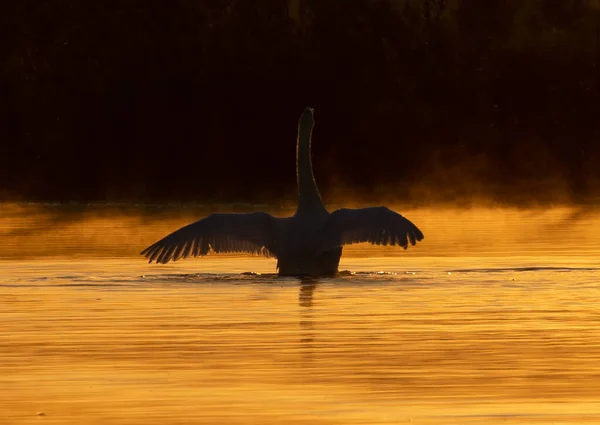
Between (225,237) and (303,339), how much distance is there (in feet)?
19.1

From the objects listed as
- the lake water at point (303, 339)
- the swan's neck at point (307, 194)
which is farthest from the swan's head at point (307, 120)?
the lake water at point (303, 339)

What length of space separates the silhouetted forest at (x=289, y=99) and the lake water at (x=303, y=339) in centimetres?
1756

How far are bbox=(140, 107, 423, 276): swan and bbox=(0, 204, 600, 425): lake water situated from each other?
27cm

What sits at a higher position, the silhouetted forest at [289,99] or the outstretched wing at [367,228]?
the silhouetted forest at [289,99]

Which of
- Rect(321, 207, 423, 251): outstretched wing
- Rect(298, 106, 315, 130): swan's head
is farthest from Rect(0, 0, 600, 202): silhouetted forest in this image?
Rect(321, 207, 423, 251): outstretched wing

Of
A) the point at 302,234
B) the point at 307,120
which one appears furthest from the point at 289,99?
the point at 302,234

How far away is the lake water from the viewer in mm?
11273

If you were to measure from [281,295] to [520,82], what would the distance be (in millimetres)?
34323

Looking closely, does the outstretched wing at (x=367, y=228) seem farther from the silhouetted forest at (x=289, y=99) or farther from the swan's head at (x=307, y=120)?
the silhouetted forest at (x=289, y=99)

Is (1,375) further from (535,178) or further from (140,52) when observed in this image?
(140,52)

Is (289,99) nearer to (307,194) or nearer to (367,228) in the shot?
(307,194)

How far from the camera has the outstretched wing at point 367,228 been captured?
19.2 meters

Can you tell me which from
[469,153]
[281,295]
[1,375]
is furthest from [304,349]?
[469,153]

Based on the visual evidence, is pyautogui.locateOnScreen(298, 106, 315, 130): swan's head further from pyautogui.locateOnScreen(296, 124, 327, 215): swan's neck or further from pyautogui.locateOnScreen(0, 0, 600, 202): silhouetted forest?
pyautogui.locateOnScreen(0, 0, 600, 202): silhouetted forest
